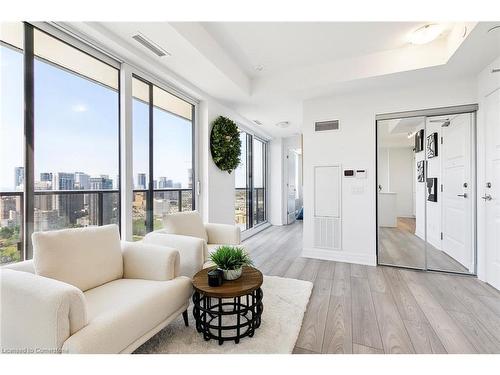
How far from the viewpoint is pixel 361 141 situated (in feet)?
11.5

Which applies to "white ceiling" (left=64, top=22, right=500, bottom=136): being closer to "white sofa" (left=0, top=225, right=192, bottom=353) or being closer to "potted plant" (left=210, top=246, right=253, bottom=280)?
"white sofa" (left=0, top=225, right=192, bottom=353)

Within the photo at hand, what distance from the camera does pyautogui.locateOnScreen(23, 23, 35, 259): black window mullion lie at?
1.86 meters

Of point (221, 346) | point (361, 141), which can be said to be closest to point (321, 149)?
point (361, 141)

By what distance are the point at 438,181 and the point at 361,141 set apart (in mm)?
1213

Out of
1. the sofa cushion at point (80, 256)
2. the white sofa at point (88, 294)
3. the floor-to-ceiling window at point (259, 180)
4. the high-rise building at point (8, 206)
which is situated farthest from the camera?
the floor-to-ceiling window at point (259, 180)

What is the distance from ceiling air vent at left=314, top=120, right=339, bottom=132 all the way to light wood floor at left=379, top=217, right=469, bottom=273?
5.40 ft

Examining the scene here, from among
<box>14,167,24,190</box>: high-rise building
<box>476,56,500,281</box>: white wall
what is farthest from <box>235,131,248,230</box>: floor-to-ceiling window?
<box>476,56,500,281</box>: white wall

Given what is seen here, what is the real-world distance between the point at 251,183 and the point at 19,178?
14.7ft

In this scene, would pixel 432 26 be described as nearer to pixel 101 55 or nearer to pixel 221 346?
pixel 101 55

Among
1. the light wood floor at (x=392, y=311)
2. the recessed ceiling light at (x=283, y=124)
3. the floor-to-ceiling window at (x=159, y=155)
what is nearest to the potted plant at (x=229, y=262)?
the light wood floor at (x=392, y=311)

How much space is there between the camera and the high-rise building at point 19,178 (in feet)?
5.98

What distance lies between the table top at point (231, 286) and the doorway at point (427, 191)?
2.45 m

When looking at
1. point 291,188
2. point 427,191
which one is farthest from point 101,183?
point 291,188

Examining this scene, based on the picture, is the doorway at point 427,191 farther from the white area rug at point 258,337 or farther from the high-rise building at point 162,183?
the high-rise building at point 162,183
